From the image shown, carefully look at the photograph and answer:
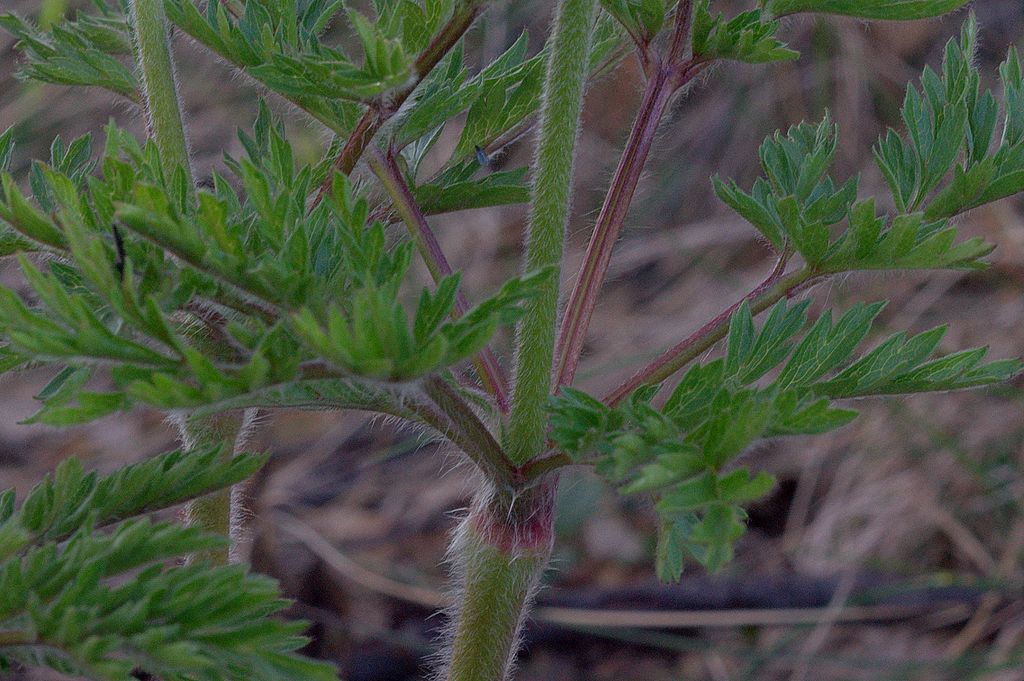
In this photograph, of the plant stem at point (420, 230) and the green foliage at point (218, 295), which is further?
the plant stem at point (420, 230)

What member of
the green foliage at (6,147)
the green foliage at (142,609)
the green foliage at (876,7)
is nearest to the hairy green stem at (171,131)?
the green foliage at (6,147)

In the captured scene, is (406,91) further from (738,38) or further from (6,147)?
(6,147)

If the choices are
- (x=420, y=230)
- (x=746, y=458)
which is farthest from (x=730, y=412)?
(x=746, y=458)

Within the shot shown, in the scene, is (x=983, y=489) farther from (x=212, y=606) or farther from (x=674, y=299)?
(x=212, y=606)

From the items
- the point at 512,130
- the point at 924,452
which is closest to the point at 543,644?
the point at 924,452

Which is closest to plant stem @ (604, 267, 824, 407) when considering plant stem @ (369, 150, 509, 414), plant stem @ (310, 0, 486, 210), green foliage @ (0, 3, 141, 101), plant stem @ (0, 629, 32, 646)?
plant stem @ (369, 150, 509, 414)

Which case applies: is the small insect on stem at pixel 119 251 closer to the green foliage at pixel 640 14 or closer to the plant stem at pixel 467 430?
the plant stem at pixel 467 430

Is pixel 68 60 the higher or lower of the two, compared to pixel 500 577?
higher
